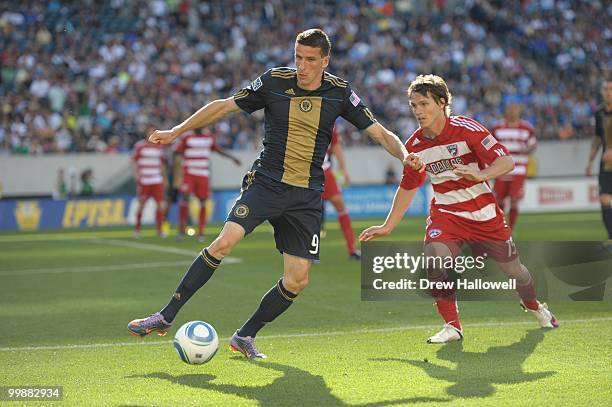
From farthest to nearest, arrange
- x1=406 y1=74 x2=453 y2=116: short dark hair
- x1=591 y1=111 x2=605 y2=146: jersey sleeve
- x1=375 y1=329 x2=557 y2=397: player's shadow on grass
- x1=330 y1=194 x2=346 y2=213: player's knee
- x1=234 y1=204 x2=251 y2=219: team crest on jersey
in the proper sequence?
1. x1=330 y1=194 x2=346 y2=213: player's knee
2. x1=591 y1=111 x2=605 y2=146: jersey sleeve
3. x1=406 y1=74 x2=453 y2=116: short dark hair
4. x1=234 y1=204 x2=251 y2=219: team crest on jersey
5. x1=375 y1=329 x2=557 y2=397: player's shadow on grass

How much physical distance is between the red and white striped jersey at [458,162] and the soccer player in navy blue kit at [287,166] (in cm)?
65

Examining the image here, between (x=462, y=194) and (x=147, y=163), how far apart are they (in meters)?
12.5

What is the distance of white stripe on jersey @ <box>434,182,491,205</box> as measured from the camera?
7.63 meters

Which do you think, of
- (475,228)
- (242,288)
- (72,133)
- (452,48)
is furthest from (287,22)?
(475,228)

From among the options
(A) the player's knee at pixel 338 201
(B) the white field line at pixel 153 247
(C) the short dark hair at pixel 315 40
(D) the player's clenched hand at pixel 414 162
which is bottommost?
(B) the white field line at pixel 153 247

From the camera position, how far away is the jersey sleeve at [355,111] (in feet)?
22.9

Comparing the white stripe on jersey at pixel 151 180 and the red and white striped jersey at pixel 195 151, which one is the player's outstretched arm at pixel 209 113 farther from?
the white stripe on jersey at pixel 151 180

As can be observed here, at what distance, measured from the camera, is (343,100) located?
6.96 meters

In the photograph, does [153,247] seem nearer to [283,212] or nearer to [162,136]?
[283,212]

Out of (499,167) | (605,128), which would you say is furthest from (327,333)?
(605,128)

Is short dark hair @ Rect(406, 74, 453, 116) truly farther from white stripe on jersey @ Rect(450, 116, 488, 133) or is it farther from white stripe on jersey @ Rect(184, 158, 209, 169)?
white stripe on jersey @ Rect(184, 158, 209, 169)

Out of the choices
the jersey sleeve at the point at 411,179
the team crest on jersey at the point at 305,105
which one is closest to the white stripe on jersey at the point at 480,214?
the jersey sleeve at the point at 411,179

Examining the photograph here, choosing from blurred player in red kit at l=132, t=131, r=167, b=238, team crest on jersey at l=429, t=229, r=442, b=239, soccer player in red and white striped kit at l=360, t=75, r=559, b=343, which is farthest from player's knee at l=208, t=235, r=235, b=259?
blurred player in red kit at l=132, t=131, r=167, b=238

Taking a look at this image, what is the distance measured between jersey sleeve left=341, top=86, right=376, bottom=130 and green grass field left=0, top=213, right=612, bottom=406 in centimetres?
164
